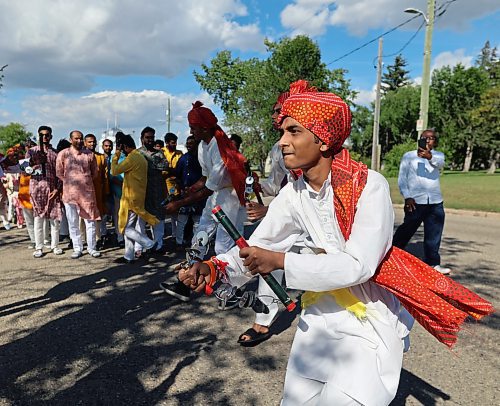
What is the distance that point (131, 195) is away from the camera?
6.80 meters

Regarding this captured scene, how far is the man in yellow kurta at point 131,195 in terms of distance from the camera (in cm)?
677

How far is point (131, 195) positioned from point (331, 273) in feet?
18.5

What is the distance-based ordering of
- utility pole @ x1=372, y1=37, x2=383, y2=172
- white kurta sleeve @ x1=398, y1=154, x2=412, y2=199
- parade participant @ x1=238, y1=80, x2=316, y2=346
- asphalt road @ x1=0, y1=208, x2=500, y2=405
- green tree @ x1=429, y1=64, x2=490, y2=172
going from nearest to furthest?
parade participant @ x1=238, y1=80, x2=316, y2=346, asphalt road @ x1=0, y1=208, x2=500, y2=405, white kurta sleeve @ x1=398, y1=154, x2=412, y2=199, utility pole @ x1=372, y1=37, x2=383, y2=172, green tree @ x1=429, y1=64, x2=490, y2=172

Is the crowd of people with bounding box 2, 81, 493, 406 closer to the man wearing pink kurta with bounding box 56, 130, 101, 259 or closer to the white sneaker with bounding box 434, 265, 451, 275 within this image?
the white sneaker with bounding box 434, 265, 451, 275

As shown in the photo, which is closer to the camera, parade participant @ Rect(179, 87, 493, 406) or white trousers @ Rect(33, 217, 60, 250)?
parade participant @ Rect(179, 87, 493, 406)

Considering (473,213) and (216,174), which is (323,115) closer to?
(216,174)

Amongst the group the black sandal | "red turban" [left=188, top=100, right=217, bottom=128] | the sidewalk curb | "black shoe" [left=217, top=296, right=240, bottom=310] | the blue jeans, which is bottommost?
the sidewalk curb

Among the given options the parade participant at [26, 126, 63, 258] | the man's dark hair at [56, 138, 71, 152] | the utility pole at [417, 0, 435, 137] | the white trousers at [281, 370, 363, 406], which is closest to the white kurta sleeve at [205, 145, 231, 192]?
the white trousers at [281, 370, 363, 406]

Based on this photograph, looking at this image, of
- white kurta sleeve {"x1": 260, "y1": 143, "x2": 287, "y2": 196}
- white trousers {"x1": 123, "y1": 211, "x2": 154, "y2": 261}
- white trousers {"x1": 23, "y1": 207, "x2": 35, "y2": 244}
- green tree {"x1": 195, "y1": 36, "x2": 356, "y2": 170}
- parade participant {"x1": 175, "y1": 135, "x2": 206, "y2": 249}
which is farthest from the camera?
green tree {"x1": 195, "y1": 36, "x2": 356, "y2": 170}

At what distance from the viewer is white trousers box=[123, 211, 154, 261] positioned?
6.75 m

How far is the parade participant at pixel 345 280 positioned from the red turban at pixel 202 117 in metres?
3.01

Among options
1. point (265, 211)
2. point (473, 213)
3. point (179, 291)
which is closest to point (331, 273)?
point (265, 211)

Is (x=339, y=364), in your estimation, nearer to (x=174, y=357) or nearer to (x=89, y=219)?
(x=174, y=357)

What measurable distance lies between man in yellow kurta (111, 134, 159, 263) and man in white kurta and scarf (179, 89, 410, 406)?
5.06m
